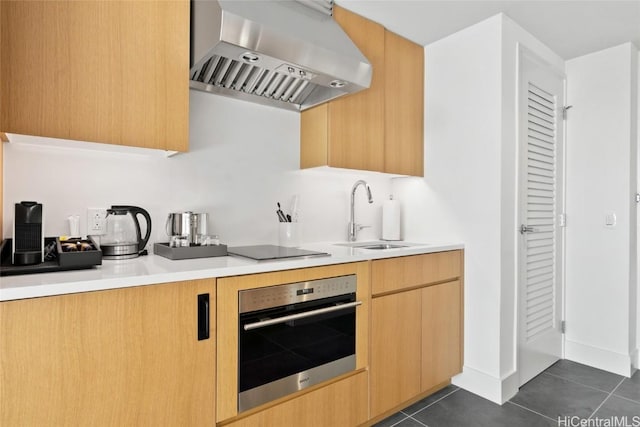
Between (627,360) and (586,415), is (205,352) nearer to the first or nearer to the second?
(586,415)

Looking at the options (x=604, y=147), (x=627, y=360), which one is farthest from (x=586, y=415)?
(x=604, y=147)

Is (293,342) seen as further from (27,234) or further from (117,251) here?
(27,234)

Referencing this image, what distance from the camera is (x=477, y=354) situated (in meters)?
2.32

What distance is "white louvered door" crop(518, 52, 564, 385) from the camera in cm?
243

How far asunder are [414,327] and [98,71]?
76.3 inches

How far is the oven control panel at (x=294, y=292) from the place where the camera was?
1.44 metres

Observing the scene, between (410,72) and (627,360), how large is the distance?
2.51 m

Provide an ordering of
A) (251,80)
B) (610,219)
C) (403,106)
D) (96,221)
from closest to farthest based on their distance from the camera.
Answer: (96,221)
(251,80)
(403,106)
(610,219)

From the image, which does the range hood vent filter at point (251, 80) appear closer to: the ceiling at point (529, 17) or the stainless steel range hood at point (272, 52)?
the stainless steel range hood at point (272, 52)

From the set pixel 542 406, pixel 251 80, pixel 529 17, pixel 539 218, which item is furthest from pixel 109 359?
pixel 529 17

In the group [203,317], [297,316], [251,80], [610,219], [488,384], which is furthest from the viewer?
[610,219]

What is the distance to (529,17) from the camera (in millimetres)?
2266

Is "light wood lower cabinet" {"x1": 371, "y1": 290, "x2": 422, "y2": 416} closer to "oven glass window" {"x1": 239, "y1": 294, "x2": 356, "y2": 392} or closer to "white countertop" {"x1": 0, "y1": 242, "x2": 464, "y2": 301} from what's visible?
"oven glass window" {"x1": 239, "y1": 294, "x2": 356, "y2": 392}

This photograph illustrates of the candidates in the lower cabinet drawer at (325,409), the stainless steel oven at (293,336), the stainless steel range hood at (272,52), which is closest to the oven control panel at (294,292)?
the stainless steel oven at (293,336)
